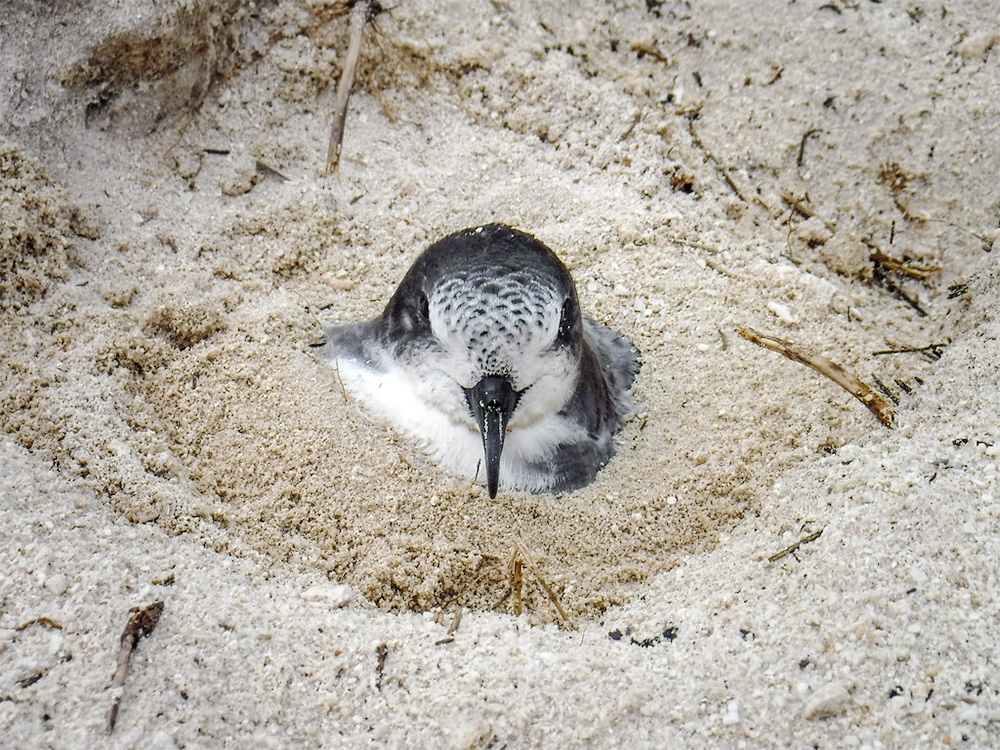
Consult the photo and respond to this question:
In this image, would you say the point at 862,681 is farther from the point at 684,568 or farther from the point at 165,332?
the point at 165,332

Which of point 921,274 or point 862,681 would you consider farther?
point 921,274

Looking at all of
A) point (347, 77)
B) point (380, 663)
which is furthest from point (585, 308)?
point (380, 663)

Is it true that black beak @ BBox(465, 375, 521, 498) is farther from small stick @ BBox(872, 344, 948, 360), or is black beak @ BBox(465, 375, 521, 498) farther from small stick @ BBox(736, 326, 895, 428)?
small stick @ BBox(872, 344, 948, 360)

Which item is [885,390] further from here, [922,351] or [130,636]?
[130,636]

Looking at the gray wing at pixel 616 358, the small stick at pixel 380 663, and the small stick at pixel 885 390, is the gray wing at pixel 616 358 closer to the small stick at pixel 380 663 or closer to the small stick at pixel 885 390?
the small stick at pixel 885 390

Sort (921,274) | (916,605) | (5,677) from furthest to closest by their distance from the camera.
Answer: (921,274) → (916,605) → (5,677)

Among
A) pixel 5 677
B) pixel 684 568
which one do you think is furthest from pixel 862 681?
pixel 5 677
